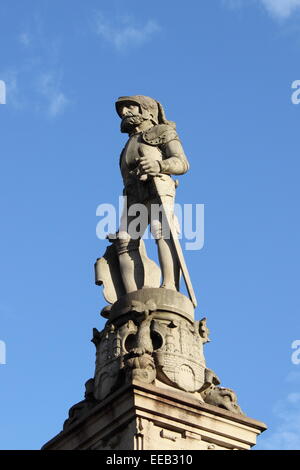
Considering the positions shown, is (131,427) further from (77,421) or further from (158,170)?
(158,170)

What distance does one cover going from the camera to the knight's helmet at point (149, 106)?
66.7 feet

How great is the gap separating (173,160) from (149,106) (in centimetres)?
153

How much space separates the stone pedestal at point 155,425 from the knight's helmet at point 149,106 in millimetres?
5658

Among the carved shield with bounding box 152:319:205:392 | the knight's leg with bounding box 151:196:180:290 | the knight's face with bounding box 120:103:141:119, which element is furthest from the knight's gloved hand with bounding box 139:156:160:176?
the carved shield with bounding box 152:319:205:392

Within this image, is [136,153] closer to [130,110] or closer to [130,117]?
[130,117]

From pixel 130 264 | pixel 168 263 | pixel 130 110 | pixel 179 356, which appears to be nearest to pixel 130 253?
pixel 130 264

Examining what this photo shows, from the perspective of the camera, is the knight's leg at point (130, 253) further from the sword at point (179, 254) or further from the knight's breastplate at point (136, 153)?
the knight's breastplate at point (136, 153)

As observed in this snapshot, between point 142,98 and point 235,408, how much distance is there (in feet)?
20.2

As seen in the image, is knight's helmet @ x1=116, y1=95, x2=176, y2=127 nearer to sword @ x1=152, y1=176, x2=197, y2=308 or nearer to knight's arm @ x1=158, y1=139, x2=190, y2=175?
knight's arm @ x1=158, y1=139, x2=190, y2=175

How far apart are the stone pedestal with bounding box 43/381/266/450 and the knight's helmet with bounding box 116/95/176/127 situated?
18.6 ft

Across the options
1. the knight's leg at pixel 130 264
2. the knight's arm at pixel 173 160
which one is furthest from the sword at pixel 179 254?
the knight's leg at pixel 130 264

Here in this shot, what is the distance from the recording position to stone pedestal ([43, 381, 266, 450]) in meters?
16.0

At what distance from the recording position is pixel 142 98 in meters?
20.5
